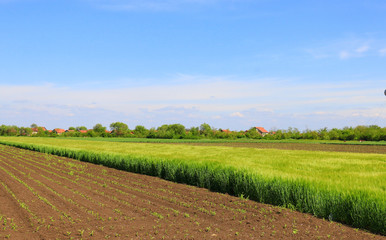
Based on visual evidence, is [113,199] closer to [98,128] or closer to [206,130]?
[206,130]

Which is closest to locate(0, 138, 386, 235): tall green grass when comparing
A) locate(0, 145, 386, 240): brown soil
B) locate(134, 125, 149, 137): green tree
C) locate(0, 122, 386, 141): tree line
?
locate(0, 145, 386, 240): brown soil

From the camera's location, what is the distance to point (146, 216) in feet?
30.0

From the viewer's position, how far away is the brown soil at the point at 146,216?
7.62 meters

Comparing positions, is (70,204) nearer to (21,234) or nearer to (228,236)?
(21,234)

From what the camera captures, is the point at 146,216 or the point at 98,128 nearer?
the point at 146,216

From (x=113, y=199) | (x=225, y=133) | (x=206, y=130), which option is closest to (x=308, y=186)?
(x=113, y=199)

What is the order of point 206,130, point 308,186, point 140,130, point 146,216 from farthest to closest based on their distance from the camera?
point 140,130 → point 206,130 → point 308,186 → point 146,216

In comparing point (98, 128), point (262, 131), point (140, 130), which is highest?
point (98, 128)

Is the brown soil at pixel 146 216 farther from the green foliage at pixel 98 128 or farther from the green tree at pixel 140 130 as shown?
the green foliage at pixel 98 128

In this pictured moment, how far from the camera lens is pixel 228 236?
7.41 meters

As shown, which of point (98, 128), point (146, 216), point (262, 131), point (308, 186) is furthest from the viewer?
point (262, 131)

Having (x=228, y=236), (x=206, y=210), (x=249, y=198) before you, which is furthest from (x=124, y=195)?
(x=228, y=236)

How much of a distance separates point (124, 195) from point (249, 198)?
4985mm

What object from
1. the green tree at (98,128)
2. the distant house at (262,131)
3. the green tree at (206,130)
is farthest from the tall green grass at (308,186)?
the distant house at (262,131)
